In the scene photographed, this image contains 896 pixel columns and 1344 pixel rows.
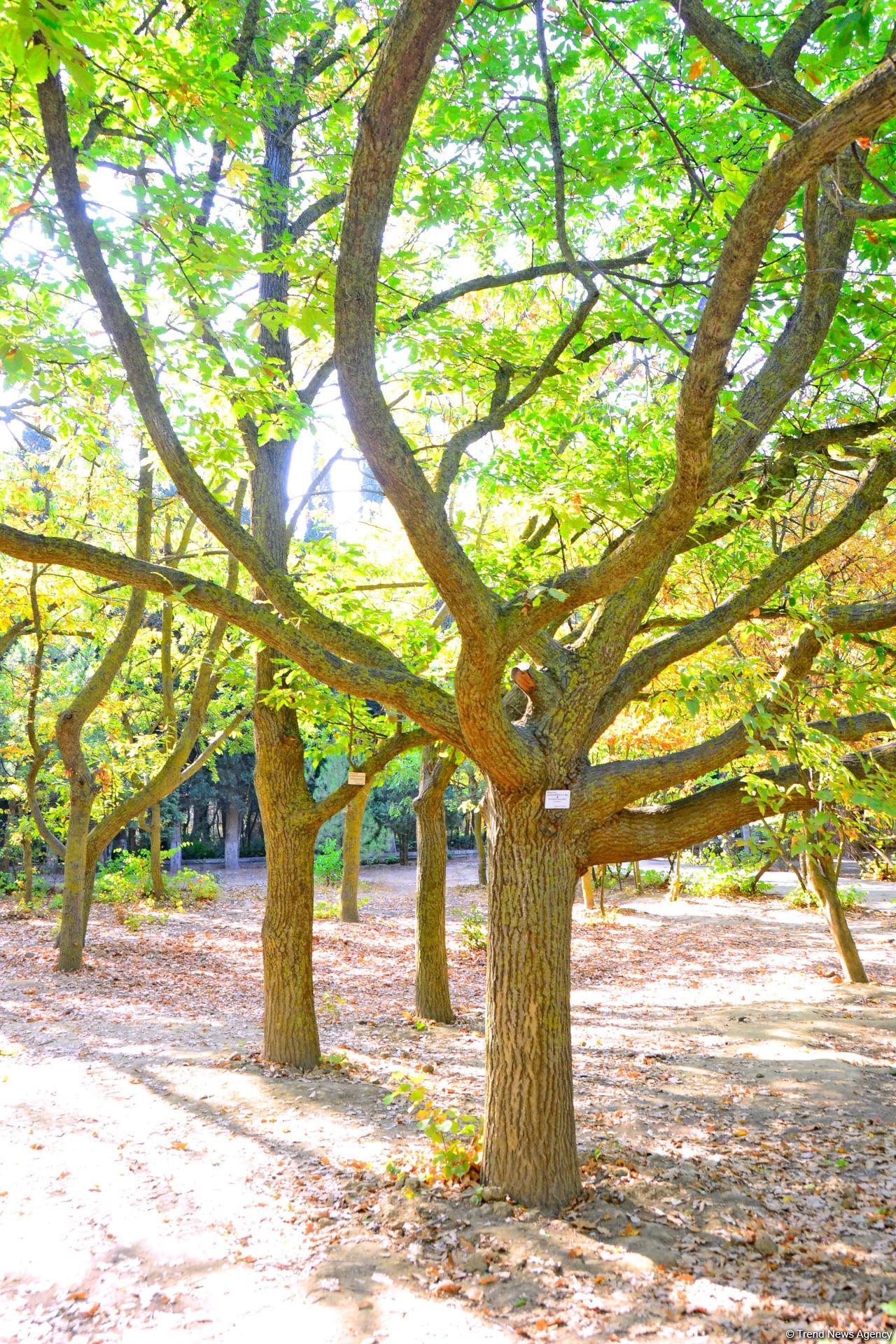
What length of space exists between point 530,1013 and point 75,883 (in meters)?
8.29

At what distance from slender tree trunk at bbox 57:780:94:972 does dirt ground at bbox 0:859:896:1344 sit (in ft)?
3.23

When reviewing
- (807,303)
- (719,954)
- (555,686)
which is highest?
(807,303)

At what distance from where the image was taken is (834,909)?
30.4 feet

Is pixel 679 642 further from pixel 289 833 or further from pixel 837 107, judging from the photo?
pixel 289 833

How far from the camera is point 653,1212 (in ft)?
13.3

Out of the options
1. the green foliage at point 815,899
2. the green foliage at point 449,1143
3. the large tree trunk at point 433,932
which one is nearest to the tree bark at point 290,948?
the large tree trunk at point 433,932

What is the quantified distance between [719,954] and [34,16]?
13.2 meters

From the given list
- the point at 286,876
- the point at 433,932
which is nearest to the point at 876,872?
the point at 433,932

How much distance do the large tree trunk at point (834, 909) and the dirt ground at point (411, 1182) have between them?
0.27 meters

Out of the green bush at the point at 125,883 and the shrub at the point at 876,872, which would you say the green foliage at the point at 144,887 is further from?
the shrub at the point at 876,872

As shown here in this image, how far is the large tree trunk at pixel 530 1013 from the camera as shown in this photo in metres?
4.14

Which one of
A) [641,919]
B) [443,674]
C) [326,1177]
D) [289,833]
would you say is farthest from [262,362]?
[641,919]

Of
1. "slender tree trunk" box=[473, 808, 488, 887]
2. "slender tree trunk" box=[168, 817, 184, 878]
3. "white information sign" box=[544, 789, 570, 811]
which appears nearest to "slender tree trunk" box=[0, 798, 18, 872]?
"slender tree trunk" box=[168, 817, 184, 878]

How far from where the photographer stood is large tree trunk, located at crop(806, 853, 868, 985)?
9.05m
